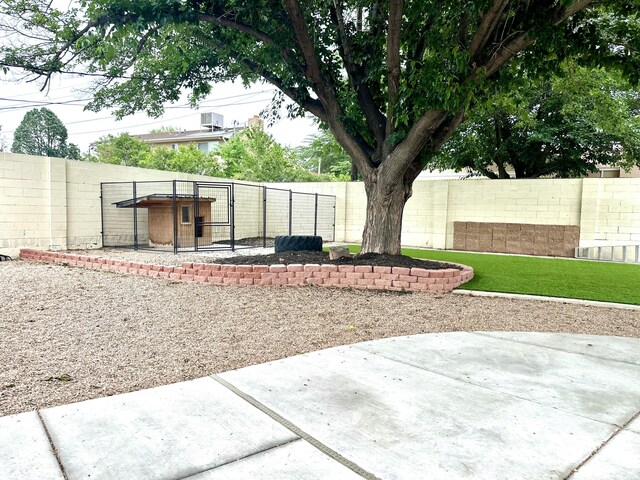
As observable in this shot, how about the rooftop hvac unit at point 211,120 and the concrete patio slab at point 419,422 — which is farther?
the rooftop hvac unit at point 211,120

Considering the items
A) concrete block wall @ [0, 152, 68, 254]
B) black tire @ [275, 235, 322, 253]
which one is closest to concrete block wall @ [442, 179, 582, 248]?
black tire @ [275, 235, 322, 253]

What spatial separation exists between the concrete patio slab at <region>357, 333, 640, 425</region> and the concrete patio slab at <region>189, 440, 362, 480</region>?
55.2 inches

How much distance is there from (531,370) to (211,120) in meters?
42.6

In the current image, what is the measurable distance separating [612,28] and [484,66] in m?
2.77

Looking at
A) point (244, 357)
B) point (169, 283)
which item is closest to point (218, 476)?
point (244, 357)

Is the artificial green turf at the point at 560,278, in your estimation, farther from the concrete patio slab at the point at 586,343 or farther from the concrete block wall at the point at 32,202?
the concrete block wall at the point at 32,202

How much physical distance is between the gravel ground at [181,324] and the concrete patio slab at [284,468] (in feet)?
3.84

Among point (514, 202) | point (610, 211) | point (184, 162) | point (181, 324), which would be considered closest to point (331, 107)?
point (181, 324)

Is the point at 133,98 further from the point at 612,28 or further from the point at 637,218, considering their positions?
the point at 637,218

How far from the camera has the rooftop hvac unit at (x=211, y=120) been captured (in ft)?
138

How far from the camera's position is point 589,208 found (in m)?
10.9

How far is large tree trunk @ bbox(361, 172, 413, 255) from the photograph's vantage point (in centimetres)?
735

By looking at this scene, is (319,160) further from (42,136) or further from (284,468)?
(284,468)

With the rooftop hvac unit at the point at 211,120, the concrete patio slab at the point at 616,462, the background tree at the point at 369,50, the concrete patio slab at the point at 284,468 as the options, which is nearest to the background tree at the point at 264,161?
the background tree at the point at 369,50
